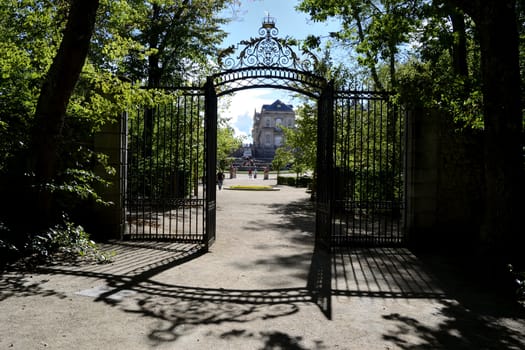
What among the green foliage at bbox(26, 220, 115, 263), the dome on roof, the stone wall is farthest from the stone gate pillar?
the dome on roof

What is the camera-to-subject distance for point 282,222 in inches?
469

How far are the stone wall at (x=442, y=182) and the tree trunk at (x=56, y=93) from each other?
591cm

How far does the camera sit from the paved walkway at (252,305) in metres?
3.63

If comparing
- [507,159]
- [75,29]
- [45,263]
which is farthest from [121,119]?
[507,159]

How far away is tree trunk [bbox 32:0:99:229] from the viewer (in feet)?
19.8

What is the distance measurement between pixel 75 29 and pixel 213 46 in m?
10.8

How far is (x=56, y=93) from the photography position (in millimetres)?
6211

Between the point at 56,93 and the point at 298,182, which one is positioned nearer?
the point at 56,93

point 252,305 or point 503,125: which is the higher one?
point 503,125

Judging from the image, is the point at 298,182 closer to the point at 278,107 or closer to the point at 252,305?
the point at 252,305

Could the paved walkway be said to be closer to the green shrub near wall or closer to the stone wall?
the stone wall

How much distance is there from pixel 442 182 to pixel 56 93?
6.99m

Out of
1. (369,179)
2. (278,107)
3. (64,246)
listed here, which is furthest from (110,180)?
(278,107)

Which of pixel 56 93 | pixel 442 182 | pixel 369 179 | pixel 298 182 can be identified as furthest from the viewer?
pixel 298 182
